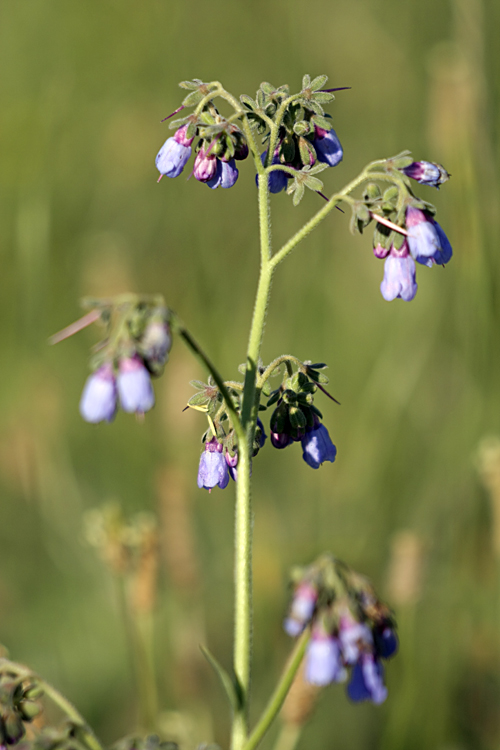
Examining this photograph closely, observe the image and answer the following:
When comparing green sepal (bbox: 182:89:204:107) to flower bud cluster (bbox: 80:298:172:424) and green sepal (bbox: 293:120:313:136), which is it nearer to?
green sepal (bbox: 293:120:313:136)

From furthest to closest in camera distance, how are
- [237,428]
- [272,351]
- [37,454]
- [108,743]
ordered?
[272,351], [37,454], [108,743], [237,428]

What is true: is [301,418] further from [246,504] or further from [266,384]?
[246,504]

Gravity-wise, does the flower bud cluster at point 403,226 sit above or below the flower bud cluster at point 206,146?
below

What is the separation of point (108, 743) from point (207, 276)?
12.0ft

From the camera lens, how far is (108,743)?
4980 mm

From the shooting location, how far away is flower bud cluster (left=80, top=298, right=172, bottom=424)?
2412 millimetres

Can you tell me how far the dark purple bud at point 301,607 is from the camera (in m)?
2.74

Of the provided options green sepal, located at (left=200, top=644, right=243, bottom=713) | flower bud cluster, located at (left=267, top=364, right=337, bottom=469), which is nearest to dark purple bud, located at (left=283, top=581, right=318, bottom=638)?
green sepal, located at (left=200, top=644, right=243, bottom=713)

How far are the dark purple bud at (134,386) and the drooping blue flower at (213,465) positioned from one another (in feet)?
1.80

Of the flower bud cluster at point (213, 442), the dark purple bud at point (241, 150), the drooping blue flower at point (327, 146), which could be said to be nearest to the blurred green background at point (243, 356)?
the flower bud cluster at point (213, 442)

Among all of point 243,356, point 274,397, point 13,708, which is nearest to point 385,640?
point 274,397

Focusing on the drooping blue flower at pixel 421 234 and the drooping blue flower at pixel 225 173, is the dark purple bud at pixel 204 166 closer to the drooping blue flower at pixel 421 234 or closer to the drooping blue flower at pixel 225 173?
the drooping blue flower at pixel 225 173

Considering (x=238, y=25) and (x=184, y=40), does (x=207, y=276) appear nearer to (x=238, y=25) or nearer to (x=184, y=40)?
(x=184, y=40)

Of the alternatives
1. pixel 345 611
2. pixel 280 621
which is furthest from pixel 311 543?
pixel 345 611
